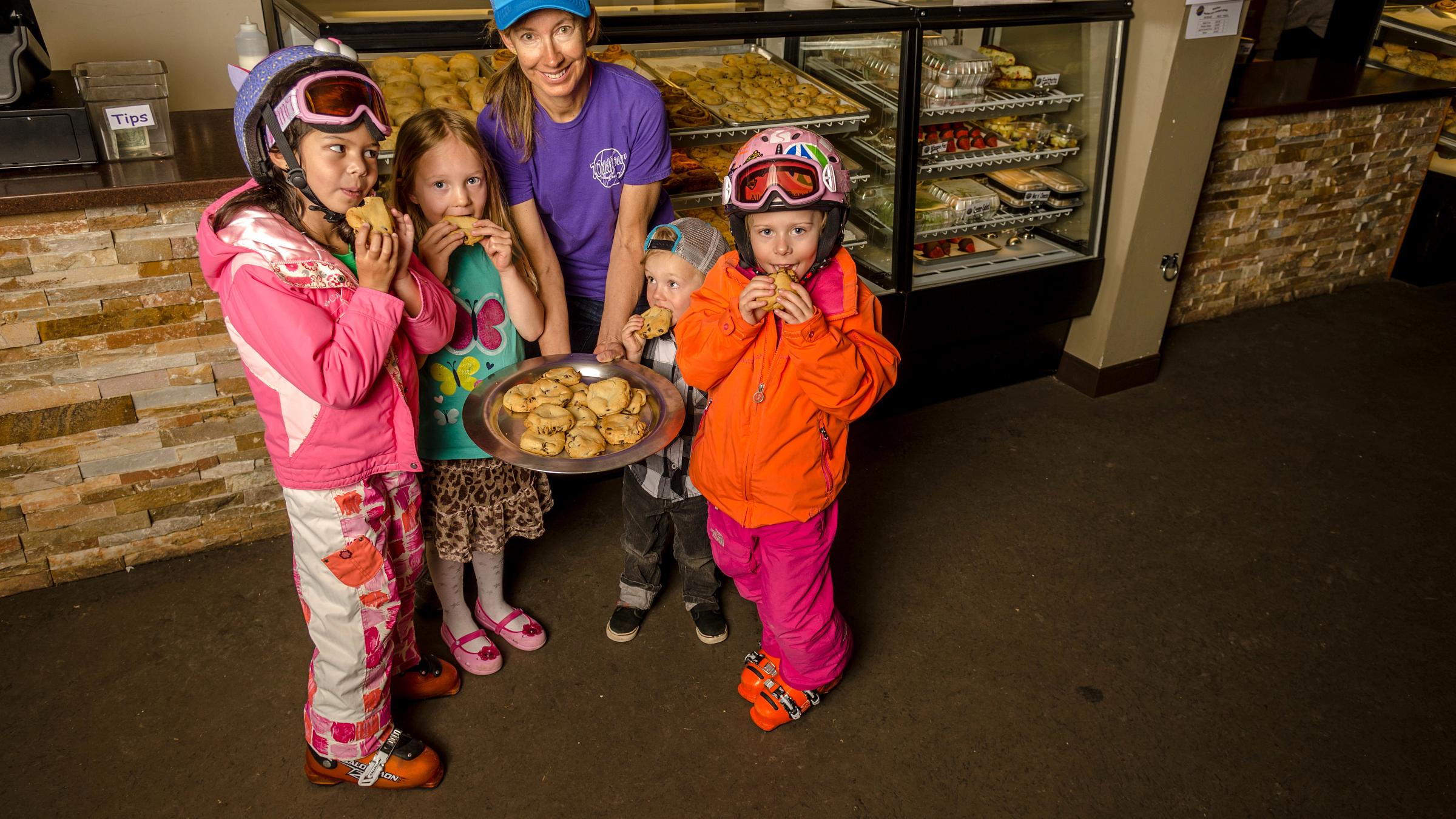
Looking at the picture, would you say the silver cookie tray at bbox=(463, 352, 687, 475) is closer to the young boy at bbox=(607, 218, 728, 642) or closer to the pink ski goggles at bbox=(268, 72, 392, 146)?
the young boy at bbox=(607, 218, 728, 642)

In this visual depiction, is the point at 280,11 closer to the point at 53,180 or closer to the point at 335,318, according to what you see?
the point at 53,180

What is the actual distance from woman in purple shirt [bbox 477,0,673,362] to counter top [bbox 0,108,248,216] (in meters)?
0.89

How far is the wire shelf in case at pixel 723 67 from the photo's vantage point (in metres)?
3.47

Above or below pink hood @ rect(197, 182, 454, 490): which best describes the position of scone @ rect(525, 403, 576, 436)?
below

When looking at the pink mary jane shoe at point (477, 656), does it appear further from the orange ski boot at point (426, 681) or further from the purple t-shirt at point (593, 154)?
the purple t-shirt at point (593, 154)

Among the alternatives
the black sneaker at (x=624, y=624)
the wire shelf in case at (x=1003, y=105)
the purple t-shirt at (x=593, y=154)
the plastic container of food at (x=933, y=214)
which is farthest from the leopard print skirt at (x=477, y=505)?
the wire shelf in case at (x=1003, y=105)

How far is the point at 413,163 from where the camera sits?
2342 mm

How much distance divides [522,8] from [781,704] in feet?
6.54

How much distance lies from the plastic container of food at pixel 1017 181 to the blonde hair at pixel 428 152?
255 centimetres

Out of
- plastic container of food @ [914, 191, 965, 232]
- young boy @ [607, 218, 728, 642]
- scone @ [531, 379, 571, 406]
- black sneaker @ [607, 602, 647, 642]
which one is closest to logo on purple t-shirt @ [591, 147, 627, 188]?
young boy @ [607, 218, 728, 642]

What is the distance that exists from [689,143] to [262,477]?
194cm

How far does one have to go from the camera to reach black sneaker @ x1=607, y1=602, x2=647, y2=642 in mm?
3059

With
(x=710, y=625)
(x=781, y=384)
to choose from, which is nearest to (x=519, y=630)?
(x=710, y=625)

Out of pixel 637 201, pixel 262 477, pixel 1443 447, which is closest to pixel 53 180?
pixel 262 477
